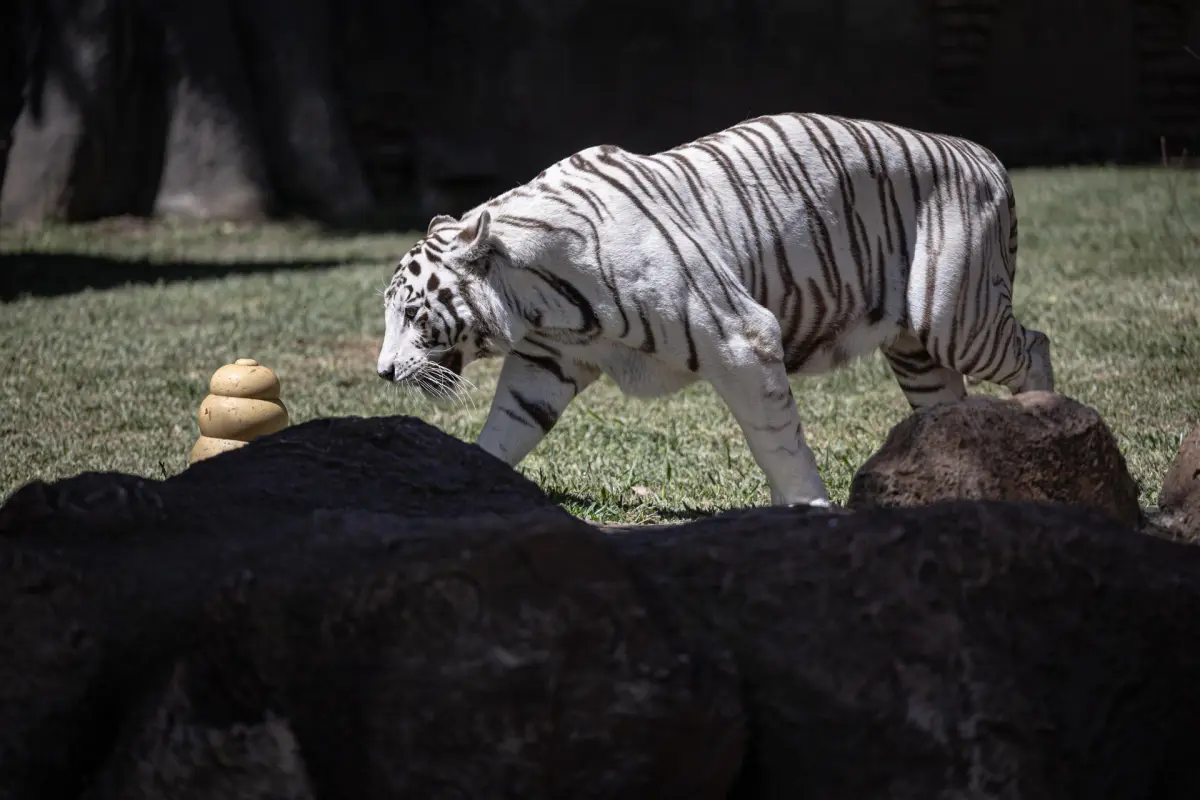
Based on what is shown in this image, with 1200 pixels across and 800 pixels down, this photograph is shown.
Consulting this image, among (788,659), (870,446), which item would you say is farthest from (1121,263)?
(788,659)

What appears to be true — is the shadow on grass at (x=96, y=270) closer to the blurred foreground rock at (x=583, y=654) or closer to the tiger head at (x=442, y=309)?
the tiger head at (x=442, y=309)

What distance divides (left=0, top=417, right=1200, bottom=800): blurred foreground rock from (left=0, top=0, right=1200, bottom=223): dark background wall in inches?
471

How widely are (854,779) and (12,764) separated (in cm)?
119

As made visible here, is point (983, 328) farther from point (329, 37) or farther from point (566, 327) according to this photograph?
point (329, 37)

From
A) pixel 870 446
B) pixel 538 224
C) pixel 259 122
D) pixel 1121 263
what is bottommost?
pixel 259 122

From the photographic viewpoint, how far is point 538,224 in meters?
4.12

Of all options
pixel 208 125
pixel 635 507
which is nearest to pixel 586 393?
pixel 635 507

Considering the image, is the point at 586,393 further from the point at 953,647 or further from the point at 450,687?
→ the point at 450,687

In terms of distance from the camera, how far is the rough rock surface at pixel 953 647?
208cm

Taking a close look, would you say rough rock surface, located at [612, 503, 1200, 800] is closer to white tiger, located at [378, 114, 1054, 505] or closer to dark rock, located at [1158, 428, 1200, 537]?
dark rock, located at [1158, 428, 1200, 537]

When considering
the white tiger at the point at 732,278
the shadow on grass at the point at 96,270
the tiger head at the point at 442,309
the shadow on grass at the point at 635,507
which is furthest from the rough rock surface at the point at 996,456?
the shadow on grass at the point at 96,270

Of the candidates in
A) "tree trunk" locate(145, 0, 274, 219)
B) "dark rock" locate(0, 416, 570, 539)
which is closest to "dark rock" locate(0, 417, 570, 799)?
"dark rock" locate(0, 416, 570, 539)

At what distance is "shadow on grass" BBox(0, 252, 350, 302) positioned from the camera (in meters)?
10.2

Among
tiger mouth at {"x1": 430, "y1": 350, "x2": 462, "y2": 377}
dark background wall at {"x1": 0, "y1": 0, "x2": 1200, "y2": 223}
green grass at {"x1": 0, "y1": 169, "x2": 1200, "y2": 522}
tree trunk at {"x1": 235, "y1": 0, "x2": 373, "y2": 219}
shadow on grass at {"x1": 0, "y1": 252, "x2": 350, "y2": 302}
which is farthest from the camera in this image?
dark background wall at {"x1": 0, "y1": 0, "x2": 1200, "y2": 223}
